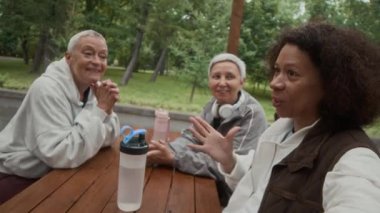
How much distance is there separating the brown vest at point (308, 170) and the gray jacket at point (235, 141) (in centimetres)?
61

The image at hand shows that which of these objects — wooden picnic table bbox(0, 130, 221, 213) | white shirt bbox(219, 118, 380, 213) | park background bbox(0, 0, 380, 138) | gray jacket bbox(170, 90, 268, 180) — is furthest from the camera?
park background bbox(0, 0, 380, 138)

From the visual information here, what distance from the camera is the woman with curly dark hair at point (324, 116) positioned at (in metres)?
0.77

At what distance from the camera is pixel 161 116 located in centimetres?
182

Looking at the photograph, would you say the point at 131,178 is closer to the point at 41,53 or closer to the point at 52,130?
the point at 52,130

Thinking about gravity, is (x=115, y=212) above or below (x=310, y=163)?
below

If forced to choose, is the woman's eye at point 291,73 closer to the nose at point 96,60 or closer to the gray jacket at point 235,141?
the gray jacket at point 235,141

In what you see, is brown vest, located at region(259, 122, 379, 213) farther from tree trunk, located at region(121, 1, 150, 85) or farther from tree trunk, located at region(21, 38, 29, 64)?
tree trunk, located at region(21, 38, 29, 64)

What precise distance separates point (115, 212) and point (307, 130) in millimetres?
629

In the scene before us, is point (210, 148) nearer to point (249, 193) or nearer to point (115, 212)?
point (249, 193)

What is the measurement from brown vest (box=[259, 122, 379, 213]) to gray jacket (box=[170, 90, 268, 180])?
0.61 metres

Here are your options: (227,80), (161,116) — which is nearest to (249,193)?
(161,116)

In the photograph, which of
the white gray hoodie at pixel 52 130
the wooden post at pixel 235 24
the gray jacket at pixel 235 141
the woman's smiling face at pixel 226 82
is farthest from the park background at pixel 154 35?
the white gray hoodie at pixel 52 130

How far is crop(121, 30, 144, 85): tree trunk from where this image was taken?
13.5ft

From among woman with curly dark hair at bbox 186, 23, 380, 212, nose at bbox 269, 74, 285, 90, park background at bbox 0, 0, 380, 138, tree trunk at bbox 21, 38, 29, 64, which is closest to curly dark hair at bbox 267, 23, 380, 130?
woman with curly dark hair at bbox 186, 23, 380, 212
